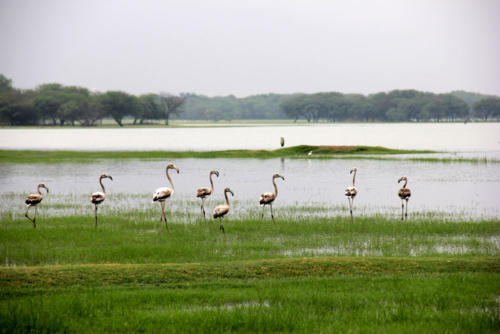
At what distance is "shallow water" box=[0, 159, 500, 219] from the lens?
82.5 ft

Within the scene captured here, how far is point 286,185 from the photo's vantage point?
34438mm

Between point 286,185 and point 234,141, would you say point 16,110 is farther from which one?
point 286,185


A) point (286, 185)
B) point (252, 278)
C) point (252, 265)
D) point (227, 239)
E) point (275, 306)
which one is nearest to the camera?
point (275, 306)

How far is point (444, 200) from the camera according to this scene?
89.9 ft

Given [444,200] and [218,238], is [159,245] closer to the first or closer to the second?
[218,238]

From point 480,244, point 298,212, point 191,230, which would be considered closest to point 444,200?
point 298,212

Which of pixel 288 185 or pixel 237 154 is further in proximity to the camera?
pixel 237 154

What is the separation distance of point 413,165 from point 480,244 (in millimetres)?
31732

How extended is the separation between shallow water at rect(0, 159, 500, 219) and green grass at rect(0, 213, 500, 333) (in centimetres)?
513

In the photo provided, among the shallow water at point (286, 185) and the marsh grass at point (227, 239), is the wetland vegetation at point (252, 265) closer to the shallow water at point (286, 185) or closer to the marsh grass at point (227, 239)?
the marsh grass at point (227, 239)

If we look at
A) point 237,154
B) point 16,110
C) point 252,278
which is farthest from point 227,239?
point 16,110

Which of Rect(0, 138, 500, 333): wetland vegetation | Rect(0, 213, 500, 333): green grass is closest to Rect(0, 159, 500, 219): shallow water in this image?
Rect(0, 138, 500, 333): wetland vegetation

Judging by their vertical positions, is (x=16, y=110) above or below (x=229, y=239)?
above

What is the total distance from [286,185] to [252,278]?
73.1ft
